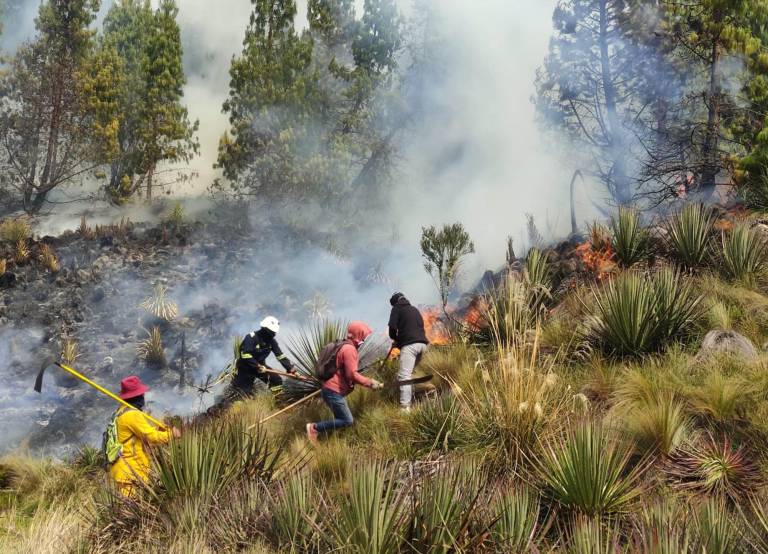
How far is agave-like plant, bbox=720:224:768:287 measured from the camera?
9.77 m

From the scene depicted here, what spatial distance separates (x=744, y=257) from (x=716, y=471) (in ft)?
18.0

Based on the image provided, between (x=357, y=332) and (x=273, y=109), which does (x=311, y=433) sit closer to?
(x=357, y=332)

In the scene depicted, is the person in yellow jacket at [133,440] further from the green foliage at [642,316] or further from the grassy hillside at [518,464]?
the green foliage at [642,316]

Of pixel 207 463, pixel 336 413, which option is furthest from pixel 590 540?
pixel 336 413

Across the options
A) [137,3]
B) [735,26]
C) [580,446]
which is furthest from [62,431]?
[137,3]

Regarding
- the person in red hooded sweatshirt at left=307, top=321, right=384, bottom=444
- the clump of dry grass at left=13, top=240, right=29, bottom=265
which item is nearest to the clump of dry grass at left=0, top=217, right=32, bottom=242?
the clump of dry grass at left=13, top=240, right=29, bottom=265

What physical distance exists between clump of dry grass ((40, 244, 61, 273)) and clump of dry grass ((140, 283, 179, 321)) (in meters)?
3.48

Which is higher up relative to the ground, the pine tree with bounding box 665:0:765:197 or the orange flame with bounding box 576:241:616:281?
the pine tree with bounding box 665:0:765:197

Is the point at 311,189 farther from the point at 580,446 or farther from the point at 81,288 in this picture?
the point at 580,446

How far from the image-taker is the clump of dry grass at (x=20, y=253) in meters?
24.0

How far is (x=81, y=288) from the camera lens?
22.6 meters

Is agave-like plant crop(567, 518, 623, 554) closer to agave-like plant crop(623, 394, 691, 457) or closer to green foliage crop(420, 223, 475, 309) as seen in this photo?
agave-like plant crop(623, 394, 691, 457)

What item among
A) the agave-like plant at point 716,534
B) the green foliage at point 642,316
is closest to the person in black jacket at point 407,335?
the green foliage at point 642,316

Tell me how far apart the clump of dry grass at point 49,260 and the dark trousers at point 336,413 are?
1858 cm
